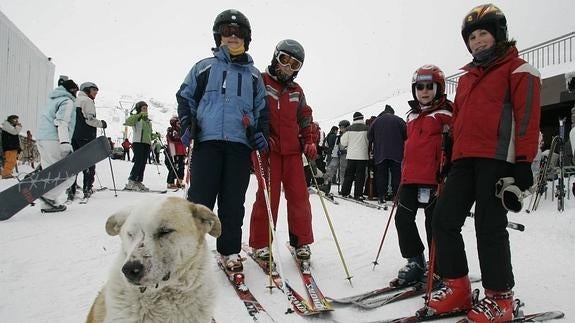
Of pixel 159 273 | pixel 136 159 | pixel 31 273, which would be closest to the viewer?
pixel 159 273

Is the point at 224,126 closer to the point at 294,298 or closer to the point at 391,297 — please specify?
the point at 294,298

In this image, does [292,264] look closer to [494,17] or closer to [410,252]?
[410,252]

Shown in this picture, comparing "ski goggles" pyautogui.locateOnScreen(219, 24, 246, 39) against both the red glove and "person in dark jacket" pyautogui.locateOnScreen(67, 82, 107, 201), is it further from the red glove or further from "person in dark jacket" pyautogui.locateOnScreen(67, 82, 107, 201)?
"person in dark jacket" pyautogui.locateOnScreen(67, 82, 107, 201)

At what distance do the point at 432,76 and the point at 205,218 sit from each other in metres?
2.55

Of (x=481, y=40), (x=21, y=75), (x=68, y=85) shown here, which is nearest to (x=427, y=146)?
(x=481, y=40)

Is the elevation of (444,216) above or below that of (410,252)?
above

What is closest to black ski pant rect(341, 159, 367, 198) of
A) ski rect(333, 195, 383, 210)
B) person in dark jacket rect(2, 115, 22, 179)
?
ski rect(333, 195, 383, 210)

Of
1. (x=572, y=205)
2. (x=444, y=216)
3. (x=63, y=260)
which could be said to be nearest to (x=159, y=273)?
(x=444, y=216)

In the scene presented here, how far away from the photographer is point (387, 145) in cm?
812

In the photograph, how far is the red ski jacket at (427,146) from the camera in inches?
127

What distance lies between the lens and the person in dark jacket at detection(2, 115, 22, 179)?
37.2ft

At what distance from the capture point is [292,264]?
3.85 meters

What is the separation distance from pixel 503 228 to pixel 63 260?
416 centimetres

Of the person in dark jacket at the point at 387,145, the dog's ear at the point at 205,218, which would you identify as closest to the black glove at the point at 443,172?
the dog's ear at the point at 205,218
